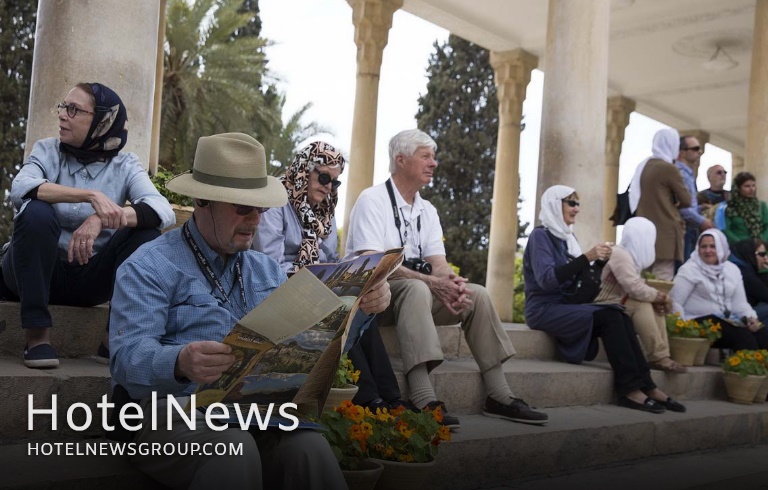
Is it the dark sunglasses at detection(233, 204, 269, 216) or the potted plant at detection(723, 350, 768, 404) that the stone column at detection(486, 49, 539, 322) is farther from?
the dark sunglasses at detection(233, 204, 269, 216)

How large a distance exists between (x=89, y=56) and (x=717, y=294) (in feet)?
20.5

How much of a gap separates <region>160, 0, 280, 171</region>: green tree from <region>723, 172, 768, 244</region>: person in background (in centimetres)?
1530

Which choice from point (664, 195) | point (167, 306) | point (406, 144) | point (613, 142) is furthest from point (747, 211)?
point (613, 142)

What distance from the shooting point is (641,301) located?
6.89 metres

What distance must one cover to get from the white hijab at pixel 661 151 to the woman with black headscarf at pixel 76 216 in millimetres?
5689

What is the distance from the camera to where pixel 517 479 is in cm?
468

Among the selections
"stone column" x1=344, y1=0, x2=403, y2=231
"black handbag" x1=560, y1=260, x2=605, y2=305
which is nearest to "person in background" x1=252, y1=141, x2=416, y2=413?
"black handbag" x1=560, y1=260, x2=605, y2=305

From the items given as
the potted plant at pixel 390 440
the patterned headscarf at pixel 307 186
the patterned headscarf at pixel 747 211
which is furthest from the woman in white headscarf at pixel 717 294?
the potted plant at pixel 390 440

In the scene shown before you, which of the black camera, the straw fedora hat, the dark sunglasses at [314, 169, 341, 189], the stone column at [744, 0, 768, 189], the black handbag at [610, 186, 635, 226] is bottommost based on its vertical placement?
the black camera

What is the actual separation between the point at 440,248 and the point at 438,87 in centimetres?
2376

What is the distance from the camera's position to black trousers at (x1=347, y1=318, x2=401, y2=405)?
440 cm

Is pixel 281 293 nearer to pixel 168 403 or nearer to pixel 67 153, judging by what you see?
pixel 168 403

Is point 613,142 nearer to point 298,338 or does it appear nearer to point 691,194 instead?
point 691,194

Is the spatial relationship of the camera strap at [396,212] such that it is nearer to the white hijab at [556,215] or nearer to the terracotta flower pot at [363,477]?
the white hijab at [556,215]
